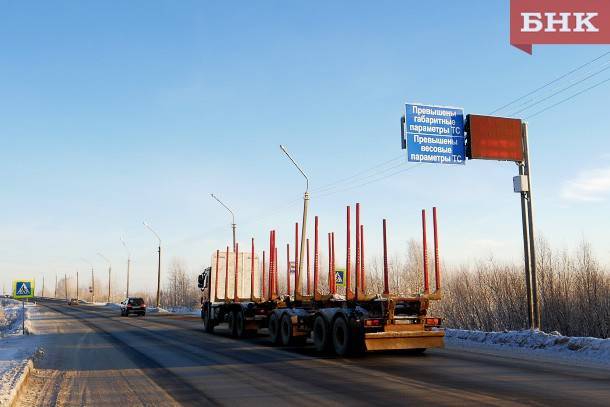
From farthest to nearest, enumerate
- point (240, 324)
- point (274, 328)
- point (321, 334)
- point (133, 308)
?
point (133, 308) → point (240, 324) → point (274, 328) → point (321, 334)

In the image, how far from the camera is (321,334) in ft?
49.1

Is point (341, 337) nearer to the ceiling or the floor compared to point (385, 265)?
nearer to the floor

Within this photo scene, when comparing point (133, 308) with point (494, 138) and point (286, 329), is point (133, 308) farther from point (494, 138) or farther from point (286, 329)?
point (494, 138)

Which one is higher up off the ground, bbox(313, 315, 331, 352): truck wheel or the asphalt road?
bbox(313, 315, 331, 352): truck wheel

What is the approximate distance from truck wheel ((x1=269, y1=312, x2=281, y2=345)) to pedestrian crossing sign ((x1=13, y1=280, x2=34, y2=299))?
34.3 feet

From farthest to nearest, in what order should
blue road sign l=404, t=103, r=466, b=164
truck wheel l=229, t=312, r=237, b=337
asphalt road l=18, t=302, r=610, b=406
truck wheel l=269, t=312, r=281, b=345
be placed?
truck wheel l=229, t=312, r=237, b=337 < blue road sign l=404, t=103, r=466, b=164 < truck wheel l=269, t=312, r=281, b=345 < asphalt road l=18, t=302, r=610, b=406

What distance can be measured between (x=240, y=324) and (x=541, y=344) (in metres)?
10.6

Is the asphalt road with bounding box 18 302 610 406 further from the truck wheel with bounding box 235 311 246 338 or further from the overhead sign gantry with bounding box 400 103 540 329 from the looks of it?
the overhead sign gantry with bounding box 400 103 540 329

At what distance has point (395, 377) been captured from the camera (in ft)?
33.8

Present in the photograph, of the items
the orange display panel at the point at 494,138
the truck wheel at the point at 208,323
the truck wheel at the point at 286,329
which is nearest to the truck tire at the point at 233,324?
the truck wheel at the point at 208,323

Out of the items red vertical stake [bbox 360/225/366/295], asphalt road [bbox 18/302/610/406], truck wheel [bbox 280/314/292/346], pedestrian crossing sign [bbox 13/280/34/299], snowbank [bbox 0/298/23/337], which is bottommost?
snowbank [bbox 0/298/23/337]

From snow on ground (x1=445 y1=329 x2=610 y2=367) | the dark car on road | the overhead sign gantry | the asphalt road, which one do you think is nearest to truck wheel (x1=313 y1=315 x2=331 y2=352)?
the asphalt road

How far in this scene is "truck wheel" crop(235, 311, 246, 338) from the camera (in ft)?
66.2

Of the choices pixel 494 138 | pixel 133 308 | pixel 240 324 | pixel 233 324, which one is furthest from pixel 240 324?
pixel 133 308
